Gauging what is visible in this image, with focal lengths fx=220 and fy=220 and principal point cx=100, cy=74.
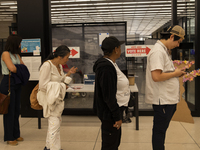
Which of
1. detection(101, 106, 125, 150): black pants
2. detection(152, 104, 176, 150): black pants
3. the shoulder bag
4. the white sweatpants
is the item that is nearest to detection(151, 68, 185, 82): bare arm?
detection(152, 104, 176, 150): black pants

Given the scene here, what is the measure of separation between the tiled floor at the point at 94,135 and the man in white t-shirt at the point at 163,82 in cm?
111

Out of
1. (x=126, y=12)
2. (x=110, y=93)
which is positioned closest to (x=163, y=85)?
(x=110, y=93)

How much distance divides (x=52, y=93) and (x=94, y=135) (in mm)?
1456

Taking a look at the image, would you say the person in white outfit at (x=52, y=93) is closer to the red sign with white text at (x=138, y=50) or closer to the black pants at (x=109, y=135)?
the black pants at (x=109, y=135)

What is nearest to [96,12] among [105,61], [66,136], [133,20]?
[133,20]

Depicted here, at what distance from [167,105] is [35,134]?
2655mm

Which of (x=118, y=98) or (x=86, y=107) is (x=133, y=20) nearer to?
(x=86, y=107)

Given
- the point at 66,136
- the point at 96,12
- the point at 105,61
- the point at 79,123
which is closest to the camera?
the point at 105,61

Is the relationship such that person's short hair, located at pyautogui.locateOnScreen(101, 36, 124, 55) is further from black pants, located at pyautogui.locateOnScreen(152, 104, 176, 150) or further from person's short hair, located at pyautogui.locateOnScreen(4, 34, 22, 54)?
person's short hair, located at pyautogui.locateOnScreen(4, 34, 22, 54)

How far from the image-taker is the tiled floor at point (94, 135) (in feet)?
11.3

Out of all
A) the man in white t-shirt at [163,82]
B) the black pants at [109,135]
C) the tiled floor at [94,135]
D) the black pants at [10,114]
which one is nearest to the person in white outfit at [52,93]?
the tiled floor at [94,135]

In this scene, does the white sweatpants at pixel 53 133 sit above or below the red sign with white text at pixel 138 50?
below

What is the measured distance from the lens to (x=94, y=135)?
3938mm

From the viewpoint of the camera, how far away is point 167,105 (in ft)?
7.75
